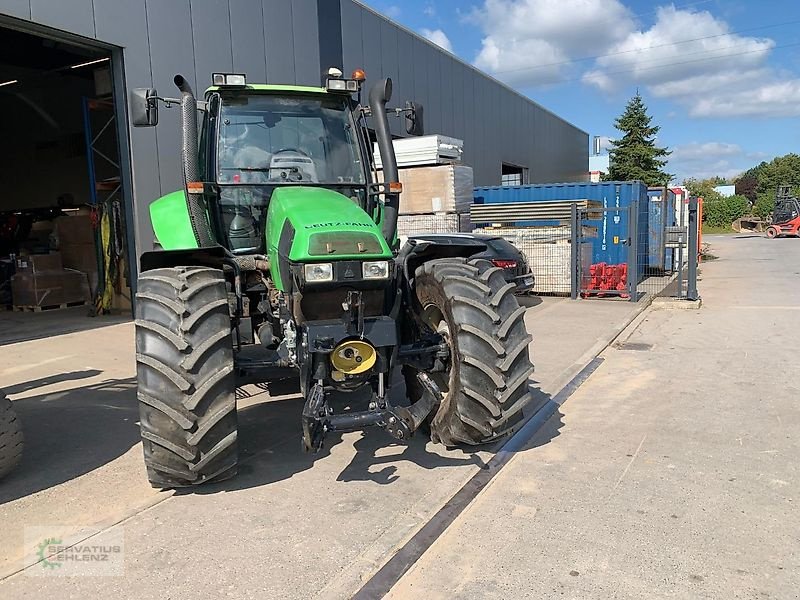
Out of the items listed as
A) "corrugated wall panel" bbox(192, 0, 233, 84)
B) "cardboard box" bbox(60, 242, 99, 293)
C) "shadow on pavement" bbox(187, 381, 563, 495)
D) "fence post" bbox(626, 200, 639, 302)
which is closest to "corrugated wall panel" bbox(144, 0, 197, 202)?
"corrugated wall panel" bbox(192, 0, 233, 84)

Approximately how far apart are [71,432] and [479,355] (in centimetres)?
340

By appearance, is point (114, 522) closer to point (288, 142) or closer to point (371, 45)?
point (288, 142)

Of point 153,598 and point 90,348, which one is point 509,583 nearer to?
point 153,598

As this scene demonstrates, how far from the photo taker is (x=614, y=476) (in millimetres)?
4152

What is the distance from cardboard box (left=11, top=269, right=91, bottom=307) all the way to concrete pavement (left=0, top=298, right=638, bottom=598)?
23.0 feet

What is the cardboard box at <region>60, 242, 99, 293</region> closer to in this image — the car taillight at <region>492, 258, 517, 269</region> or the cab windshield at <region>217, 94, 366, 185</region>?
the car taillight at <region>492, 258, 517, 269</region>

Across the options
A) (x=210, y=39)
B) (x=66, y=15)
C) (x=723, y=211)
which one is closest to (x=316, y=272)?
(x=66, y=15)

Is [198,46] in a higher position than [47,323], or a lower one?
higher

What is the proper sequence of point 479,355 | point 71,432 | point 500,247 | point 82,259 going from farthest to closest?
1. point 82,259
2. point 500,247
3. point 71,432
4. point 479,355

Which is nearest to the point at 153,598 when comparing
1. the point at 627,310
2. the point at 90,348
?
the point at 90,348

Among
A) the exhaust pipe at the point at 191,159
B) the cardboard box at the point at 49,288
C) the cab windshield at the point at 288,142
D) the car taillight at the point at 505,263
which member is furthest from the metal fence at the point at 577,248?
the exhaust pipe at the point at 191,159

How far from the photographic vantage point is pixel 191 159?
4.53m

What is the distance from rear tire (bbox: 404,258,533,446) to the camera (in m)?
3.96

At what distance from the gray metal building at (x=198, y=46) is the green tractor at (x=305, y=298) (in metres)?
5.31
